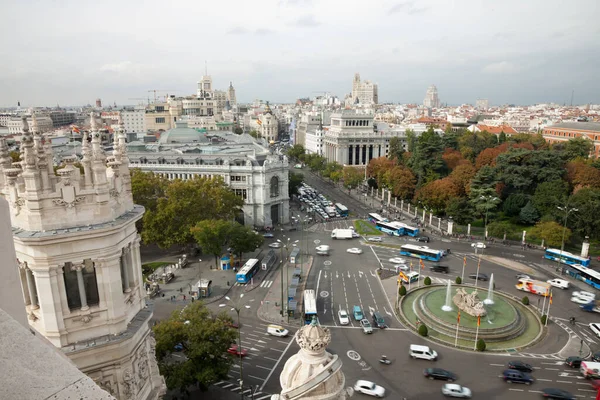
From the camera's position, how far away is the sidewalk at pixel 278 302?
38625 millimetres

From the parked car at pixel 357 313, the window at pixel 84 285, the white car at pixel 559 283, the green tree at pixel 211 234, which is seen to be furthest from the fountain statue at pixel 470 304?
the window at pixel 84 285

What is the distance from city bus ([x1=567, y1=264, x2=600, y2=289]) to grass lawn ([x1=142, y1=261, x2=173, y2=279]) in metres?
49.1

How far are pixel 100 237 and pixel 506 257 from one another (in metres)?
54.1

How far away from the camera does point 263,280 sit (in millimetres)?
47594

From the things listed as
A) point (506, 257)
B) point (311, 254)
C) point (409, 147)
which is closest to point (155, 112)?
point (409, 147)

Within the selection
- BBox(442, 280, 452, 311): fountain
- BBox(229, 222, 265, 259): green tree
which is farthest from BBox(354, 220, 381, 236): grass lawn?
BBox(442, 280, 452, 311): fountain

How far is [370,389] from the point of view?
92.5ft

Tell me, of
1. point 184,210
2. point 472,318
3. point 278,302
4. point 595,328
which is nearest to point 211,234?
point 184,210

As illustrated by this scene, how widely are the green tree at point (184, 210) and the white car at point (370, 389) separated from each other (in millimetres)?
30098

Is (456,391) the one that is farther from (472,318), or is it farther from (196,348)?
(196,348)

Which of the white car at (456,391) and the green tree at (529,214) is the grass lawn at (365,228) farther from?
the white car at (456,391)

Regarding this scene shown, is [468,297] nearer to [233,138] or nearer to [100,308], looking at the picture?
[100,308]

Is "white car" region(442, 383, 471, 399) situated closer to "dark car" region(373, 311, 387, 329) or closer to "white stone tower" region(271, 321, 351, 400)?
"dark car" region(373, 311, 387, 329)

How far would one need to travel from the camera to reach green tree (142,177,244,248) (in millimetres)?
50969
